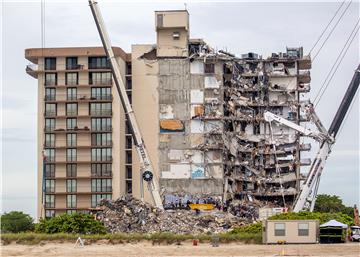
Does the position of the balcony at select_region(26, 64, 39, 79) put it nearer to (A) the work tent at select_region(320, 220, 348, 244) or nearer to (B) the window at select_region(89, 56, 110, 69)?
(B) the window at select_region(89, 56, 110, 69)

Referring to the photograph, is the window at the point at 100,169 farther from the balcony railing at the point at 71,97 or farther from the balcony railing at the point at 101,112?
the balcony railing at the point at 71,97

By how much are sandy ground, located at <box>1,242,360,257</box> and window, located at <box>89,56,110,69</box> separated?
56.8m

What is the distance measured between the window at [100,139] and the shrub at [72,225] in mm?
Result: 38368

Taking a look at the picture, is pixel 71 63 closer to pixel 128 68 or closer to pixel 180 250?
pixel 128 68

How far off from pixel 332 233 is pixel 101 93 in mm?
60793

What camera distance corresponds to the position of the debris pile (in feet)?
302

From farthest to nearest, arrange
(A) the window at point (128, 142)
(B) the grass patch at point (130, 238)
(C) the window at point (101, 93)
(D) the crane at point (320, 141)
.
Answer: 1. (A) the window at point (128, 142)
2. (C) the window at point (101, 93)
3. (D) the crane at point (320, 141)
4. (B) the grass patch at point (130, 238)

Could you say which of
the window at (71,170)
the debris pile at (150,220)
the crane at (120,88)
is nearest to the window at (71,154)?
the window at (71,170)

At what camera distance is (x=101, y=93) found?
397ft

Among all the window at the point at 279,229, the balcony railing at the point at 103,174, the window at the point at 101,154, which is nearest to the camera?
the window at the point at 279,229

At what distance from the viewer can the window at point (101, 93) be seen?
121 metres

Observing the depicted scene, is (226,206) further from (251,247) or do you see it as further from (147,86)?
(251,247)

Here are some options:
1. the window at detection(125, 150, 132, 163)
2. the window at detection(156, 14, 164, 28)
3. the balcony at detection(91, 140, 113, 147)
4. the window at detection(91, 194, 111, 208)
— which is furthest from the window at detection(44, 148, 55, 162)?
the window at detection(156, 14, 164, 28)

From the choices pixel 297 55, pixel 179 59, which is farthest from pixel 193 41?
pixel 297 55
